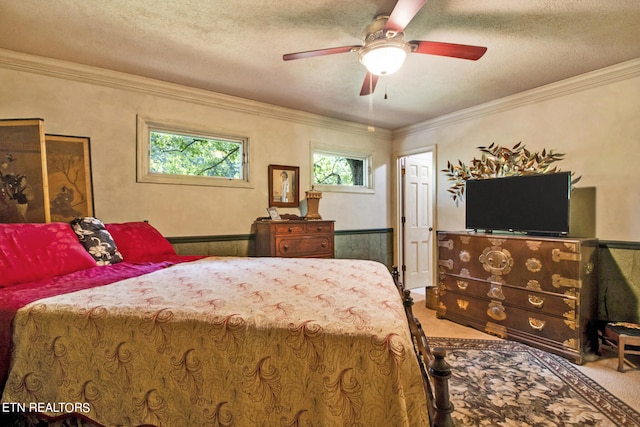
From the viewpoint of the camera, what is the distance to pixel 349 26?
2090 mm

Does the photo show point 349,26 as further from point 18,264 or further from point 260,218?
point 18,264

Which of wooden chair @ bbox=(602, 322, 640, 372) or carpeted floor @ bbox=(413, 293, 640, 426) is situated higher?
wooden chair @ bbox=(602, 322, 640, 372)

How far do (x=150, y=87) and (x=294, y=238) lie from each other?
7.03 feet

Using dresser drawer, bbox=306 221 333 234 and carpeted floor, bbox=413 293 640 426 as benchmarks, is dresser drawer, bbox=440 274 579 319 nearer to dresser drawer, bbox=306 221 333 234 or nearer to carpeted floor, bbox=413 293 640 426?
carpeted floor, bbox=413 293 640 426

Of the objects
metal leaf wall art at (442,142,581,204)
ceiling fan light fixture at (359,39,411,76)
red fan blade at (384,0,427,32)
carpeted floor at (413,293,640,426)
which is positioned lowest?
carpeted floor at (413,293,640,426)

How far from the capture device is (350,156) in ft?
15.0

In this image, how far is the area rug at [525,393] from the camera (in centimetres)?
172

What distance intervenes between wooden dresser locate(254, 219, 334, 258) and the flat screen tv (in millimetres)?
1659

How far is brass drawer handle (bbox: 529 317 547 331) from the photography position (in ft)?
8.52

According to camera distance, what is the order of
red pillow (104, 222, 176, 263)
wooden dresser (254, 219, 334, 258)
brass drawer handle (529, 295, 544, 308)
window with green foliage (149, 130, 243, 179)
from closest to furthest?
red pillow (104, 222, 176, 263) → brass drawer handle (529, 295, 544, 308) → window with green foliage (149, 130, 243, 179) → wooden dresser (254, 219, 334, 258)

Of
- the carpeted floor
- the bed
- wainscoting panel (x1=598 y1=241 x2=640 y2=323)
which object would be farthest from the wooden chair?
the bed

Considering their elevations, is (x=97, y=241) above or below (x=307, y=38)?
below

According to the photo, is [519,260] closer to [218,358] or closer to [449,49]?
[449,49]

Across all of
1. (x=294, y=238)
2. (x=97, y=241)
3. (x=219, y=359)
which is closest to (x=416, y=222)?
(x=294, y=238)
